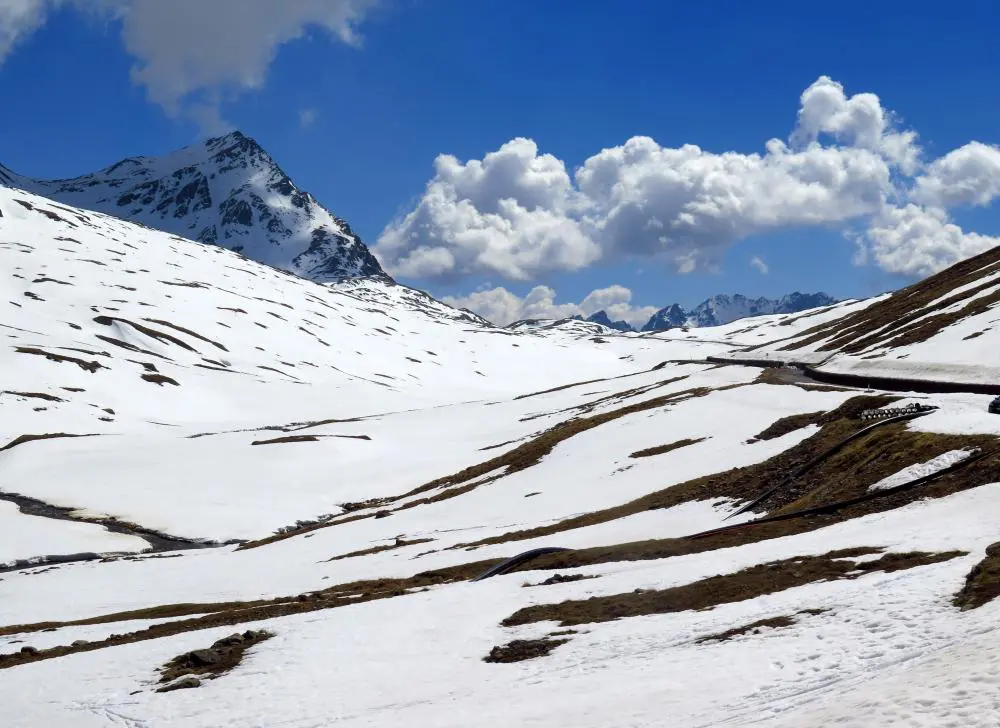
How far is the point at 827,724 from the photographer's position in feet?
35.2

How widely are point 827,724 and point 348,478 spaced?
214ft

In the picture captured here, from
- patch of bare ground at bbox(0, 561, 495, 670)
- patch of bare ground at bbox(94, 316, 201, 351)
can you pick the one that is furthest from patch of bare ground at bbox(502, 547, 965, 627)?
patch of bare ground at bbox(94, 316, 201, 351)

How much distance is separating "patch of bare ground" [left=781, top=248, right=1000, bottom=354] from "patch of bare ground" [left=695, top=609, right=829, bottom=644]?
56335 mm

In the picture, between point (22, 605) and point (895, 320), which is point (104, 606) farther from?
point (895, 320)

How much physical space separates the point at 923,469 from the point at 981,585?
12673mm

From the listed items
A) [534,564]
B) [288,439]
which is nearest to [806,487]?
[534,564]

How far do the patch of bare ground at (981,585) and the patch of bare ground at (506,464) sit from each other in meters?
42.5

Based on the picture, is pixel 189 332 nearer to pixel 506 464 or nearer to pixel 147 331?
Answer: pixel 147 331

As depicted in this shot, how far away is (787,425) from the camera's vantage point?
44062 millimetres

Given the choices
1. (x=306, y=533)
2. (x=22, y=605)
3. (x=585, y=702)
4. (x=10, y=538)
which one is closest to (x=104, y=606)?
(x=22, y=605)

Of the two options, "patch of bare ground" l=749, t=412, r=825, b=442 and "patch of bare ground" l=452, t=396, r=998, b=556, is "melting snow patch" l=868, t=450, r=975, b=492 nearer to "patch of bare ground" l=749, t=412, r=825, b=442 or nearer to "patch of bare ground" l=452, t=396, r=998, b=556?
"patch of bare ground" l=452, t=396, r=998, b=556

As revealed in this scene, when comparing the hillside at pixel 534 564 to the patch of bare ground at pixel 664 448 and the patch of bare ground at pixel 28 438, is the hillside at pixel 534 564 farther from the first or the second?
the patch of bare ground at pixel 28 438

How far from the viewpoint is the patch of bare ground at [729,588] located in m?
18.8

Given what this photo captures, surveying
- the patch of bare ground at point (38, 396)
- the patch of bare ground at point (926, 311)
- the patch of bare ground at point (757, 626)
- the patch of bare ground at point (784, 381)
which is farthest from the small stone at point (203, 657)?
the patch of bare ground at point (38, 396)
